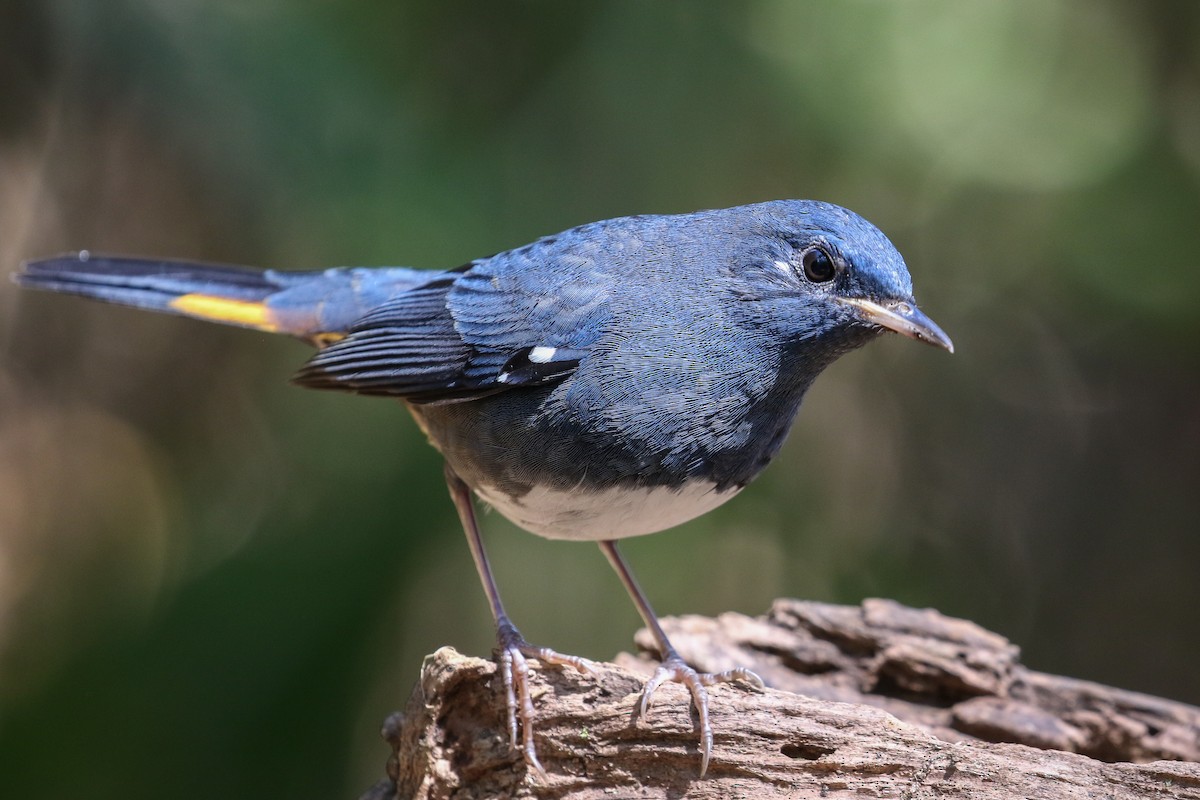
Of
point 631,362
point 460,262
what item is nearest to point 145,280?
point 460,262

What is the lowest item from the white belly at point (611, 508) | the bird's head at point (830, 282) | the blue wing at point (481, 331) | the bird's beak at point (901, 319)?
the white belly at point (611, 508)

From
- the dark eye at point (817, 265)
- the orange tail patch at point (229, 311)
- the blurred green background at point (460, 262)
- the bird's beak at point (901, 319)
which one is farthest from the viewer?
the blurred green background at point (460, 262)

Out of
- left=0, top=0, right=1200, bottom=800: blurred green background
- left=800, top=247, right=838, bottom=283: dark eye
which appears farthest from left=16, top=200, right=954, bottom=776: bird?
left=0, top=0, right=1200, bottom=800: blurred green background

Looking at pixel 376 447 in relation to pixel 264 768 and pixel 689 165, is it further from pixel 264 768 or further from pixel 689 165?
pixel 689 165

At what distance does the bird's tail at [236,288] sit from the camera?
3721 millimetres

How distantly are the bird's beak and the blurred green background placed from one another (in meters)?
1.95

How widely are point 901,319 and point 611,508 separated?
902 millimetres

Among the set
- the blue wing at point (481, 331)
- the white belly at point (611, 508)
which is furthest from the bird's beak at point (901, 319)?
the blue wing at point (481, 331)

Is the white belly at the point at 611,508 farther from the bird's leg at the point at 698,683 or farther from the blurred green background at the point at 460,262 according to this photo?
the blurred green background at the point at 460,262

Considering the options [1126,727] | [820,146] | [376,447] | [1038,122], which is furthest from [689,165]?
[1126,727]

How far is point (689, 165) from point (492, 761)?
3070 mm

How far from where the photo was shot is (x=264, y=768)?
13.4ft

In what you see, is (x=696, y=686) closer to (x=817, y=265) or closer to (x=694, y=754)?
(x=694, y=754)

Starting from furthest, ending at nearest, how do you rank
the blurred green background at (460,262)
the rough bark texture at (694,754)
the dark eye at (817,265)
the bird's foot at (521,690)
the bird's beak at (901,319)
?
1. the blurred green background at (460,262)
2. the dark eye at (817,265)
3. the bird's beak at (901,319)
4. the bird's foot at (521,690)
5. the rough bark texture at (694,754)
